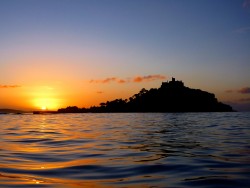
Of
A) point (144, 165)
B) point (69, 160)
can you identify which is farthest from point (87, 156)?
point (144, 165)

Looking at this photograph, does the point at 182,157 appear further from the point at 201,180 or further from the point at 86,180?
the point at 86,180

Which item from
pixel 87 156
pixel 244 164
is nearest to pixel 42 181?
pixel 87 156

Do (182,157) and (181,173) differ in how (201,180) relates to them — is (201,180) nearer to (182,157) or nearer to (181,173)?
(181,173)

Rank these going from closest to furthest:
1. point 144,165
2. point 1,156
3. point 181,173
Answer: point 181,173 < point 144,165 < point 1,156

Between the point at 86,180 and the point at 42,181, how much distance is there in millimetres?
1199

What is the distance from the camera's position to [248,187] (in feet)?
23.8

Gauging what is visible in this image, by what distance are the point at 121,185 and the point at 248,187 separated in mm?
3243

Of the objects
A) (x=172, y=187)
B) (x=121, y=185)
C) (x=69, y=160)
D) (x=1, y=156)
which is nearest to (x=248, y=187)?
(x=172, y=187)

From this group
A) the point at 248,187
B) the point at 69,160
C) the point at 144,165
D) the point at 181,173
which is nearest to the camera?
the point at 248,187

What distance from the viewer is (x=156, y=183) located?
7.68m

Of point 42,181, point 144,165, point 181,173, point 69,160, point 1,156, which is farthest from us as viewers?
point 1,156

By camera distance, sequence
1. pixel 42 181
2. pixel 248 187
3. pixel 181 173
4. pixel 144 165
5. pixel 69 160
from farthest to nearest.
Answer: pixel 69 160
pixel 144 165
pixel 181 173
pixel 42 181
pixel 248 187

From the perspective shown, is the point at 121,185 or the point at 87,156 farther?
the point at 87,156

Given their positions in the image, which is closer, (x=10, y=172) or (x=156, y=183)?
(x=156, y=183)
